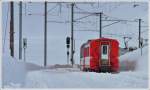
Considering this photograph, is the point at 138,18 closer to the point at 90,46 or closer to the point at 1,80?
the point at 90,46

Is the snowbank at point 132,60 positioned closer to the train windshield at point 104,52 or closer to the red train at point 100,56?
the red train at point 100,56

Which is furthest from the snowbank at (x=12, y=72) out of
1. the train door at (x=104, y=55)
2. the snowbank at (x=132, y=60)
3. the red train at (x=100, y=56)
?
the snowbank at (x=132, y=60)

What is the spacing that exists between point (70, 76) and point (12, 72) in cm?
78

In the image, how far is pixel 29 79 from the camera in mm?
20828

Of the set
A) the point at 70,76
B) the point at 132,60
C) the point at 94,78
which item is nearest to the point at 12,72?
the point at 70,76

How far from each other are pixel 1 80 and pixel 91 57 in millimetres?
1388

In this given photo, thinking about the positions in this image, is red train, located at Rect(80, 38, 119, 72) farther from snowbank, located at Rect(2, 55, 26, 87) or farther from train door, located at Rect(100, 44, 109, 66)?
snowbank, located at Rect(2, 55, 26, 87)

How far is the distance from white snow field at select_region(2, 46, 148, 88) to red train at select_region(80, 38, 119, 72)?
0.31 feet

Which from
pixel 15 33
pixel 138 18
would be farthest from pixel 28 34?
pixel 138 18

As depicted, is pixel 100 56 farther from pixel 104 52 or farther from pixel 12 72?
pixel 12 72

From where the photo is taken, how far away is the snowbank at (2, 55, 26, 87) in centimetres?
2066

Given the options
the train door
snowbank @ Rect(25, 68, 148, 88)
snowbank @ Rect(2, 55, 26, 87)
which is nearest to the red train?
the train door

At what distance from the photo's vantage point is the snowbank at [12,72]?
2066cm

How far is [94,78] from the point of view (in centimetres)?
2092
